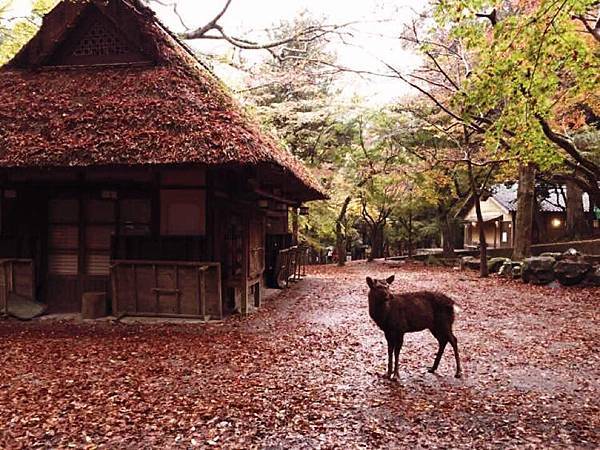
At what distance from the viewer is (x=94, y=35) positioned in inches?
409

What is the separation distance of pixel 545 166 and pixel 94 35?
11.3 meters

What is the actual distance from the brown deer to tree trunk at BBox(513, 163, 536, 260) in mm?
14154

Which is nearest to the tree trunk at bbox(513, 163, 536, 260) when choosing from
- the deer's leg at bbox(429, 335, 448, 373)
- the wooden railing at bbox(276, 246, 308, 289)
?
the wooden railing at bbox(276, 246, 308, 289)

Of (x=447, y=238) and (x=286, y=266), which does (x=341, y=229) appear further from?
(x=286, y=266)

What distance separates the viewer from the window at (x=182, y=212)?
9258mm

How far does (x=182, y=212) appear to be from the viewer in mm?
9328

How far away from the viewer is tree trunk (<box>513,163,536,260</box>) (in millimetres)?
18188

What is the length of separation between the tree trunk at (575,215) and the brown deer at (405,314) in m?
22.1

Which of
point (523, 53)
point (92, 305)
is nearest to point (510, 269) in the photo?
point (523, 53)

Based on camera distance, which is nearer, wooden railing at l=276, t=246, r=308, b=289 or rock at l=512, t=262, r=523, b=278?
wooden railing at l=276, t=246, r=308, b=289

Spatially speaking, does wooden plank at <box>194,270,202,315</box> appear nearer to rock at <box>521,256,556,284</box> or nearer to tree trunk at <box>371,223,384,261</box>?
rock at <box>521,256,556,284</box>

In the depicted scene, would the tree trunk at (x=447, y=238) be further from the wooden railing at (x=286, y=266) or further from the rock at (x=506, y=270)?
the wooden railing at (x=286, y=266)

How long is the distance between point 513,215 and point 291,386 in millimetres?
27882

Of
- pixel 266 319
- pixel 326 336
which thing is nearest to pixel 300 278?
pixel 266 319
